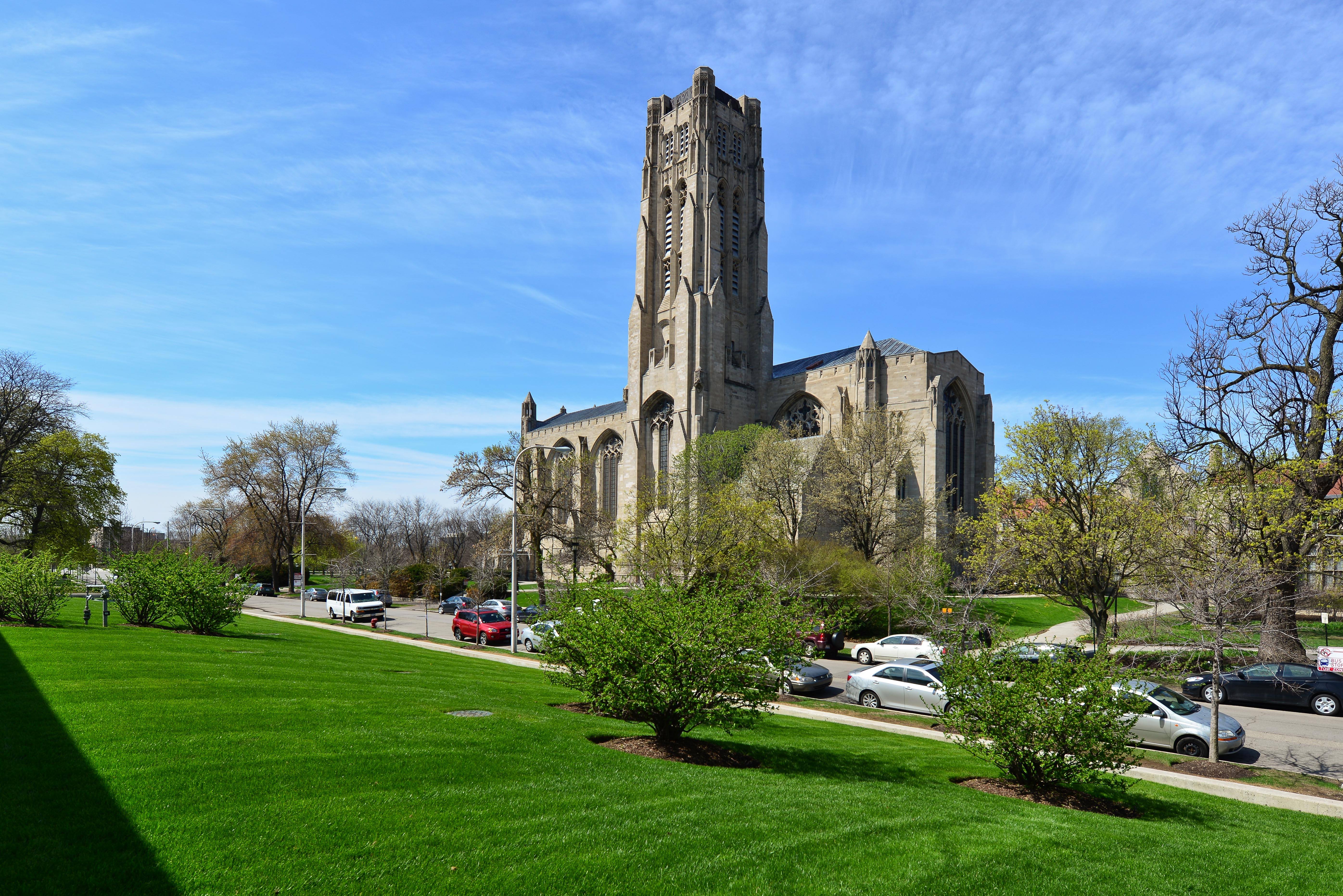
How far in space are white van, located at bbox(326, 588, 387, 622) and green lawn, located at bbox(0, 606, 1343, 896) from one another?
29.3 m

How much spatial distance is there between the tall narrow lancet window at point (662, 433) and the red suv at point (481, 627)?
3187cm

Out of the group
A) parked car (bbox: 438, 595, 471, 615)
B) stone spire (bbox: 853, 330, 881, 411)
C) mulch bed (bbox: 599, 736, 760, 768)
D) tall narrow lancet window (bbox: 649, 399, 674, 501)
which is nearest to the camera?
mulch bed (bbox: 599, 736, 760, 768)

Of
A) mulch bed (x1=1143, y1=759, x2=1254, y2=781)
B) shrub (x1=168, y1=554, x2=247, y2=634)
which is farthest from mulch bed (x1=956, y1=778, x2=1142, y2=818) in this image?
shrub (x1=168, y1=554, x2=247, y2=634)

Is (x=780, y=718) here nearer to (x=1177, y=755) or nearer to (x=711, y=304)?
(x=1177, y=755)

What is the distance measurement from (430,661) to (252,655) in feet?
17.6

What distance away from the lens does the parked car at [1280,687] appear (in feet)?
65.9

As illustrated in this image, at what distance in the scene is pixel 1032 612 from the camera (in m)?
43.5

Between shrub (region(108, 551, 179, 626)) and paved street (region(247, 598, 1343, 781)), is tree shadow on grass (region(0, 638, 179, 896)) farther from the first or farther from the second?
paved street (region(247, 598, 1343, 781))

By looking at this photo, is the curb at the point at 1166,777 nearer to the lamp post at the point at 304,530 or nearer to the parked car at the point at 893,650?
the parked car at the point at 893,650

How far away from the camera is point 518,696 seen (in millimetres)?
14039

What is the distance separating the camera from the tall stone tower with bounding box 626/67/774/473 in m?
61.5

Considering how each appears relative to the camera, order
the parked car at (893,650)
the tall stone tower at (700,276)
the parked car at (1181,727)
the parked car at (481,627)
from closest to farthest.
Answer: the parked car at (1181,727)
the parked car at (893,650)
the parked car at (481,627)
the tall stone tower at (700,276)

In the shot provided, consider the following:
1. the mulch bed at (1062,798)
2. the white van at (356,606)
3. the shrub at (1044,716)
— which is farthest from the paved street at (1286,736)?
the white van at (356,606)

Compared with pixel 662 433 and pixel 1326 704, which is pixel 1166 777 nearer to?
pixel 1326 704
